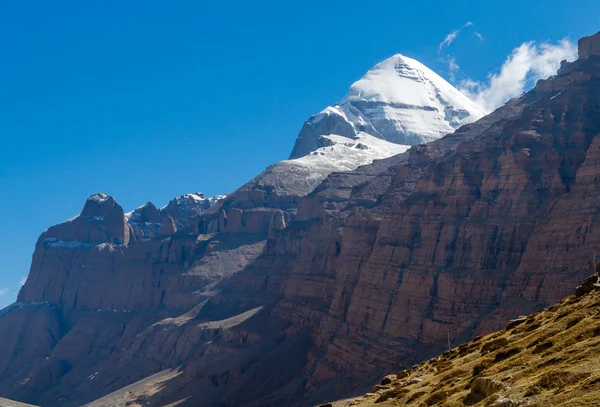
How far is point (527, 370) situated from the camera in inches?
1361

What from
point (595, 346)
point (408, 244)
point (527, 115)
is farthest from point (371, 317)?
point (595, 346)

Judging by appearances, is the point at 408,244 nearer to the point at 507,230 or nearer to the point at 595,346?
the point at 507,230

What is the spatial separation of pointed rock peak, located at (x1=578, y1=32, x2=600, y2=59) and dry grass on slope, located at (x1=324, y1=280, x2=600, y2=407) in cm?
12202

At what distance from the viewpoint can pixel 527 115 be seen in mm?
151000

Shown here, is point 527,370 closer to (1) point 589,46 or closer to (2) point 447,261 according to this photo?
(2) point 447,261

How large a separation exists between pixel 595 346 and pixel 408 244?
113354mm

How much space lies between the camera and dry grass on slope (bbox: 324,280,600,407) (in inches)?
1162

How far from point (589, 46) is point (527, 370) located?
142 m


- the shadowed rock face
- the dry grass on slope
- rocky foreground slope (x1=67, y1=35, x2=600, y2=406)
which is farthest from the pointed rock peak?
the dry grass on slope

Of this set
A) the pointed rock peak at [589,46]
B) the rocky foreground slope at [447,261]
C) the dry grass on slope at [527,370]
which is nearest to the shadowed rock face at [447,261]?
the rocky foreground slope at [447,261]

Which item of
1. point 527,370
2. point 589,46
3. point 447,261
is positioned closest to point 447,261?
point 447,261

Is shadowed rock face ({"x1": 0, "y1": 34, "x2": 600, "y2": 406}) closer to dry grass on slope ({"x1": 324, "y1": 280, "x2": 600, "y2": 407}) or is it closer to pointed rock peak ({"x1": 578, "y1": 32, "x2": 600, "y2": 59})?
pointed rock peak ({"x1": 578, "y1": 32, "x2": 600, "y2": 59})

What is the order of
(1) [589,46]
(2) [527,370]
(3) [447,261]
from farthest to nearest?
(1) [589,46], (3) [447,261], (2) [527,370]

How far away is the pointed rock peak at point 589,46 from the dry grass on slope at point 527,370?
12202cm
